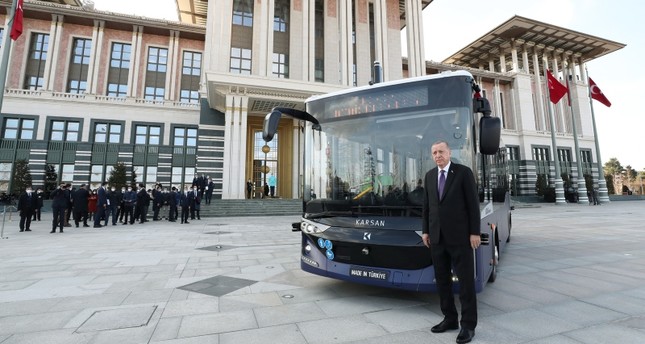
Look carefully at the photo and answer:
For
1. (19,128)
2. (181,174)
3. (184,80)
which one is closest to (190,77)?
(184,80)

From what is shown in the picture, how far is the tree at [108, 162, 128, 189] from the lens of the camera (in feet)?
81.3

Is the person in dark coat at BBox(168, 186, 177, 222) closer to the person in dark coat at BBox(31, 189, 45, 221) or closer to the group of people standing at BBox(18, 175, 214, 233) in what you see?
the group of people standing at BBox(18, 175, 214, 233)

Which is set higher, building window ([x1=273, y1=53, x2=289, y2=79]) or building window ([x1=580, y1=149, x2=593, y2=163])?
building window ([x1=273, y1=53, x2=289, y2=79])

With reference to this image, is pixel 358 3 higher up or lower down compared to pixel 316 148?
higher up

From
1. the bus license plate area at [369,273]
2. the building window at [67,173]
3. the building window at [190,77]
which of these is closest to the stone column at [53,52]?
the building window at [67,173]

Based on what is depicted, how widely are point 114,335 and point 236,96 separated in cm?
2135

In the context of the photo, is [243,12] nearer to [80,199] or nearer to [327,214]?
[80,199]

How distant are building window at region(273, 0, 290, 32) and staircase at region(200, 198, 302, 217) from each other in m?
17.2

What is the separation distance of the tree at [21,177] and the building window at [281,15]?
77.7 ft

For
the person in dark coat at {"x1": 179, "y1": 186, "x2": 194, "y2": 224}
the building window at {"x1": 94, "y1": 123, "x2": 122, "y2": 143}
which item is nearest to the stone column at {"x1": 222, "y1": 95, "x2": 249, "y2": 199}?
the person in dark coat at {"x1": 179, "y1": 186, "x2": 194, "y2": 224}

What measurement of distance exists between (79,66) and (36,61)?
3646 mm

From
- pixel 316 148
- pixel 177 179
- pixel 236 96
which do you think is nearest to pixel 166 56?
pixel 177 179

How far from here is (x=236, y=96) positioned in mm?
22594

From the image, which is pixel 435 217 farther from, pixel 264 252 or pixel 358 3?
pixel 358 3
